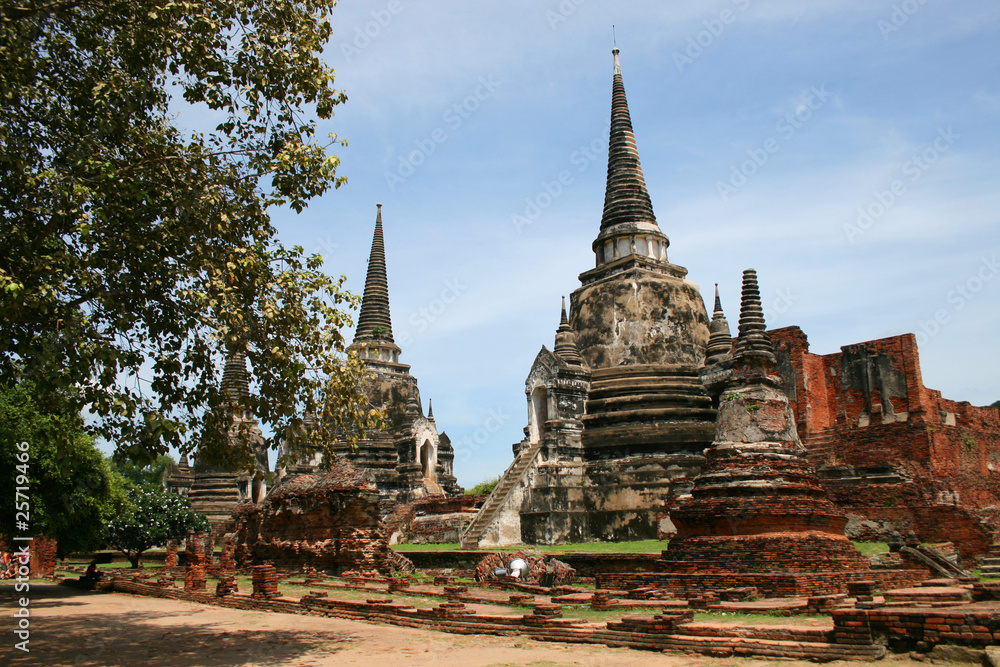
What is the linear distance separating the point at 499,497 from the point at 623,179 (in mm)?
11764

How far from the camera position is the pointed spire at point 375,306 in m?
34.9

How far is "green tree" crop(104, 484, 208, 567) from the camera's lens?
23.1 m

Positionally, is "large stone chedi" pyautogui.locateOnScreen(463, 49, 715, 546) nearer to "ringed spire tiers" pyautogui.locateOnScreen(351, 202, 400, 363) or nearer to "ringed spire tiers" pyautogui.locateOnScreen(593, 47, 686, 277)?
"ringed spire tiers" pyautogui.locateOnScreen(593, 47, 686, 277)

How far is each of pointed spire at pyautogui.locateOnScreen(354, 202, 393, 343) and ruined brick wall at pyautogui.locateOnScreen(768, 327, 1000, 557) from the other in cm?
1712

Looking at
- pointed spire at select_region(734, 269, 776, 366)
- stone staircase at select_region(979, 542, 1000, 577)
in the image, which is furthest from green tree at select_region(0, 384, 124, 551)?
stone staircase at select_region(979, 542, 1000, 577)

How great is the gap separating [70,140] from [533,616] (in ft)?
24.5

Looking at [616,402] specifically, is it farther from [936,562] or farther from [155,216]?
[155,216]

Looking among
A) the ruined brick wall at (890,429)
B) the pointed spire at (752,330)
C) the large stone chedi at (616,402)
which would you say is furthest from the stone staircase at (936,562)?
the large stone chedi at (616,402)

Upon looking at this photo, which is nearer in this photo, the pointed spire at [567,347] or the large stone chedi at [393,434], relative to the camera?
the pointed spire at [567,347]

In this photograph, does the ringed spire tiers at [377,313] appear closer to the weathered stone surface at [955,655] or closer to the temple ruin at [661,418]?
the temple ruin at [661,418]

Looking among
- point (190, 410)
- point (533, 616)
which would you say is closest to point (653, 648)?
point (533, 616)

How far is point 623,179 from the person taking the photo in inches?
1070

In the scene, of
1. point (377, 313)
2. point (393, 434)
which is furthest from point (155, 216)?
point (377, 313)

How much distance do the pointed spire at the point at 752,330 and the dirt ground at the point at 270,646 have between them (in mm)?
7602
